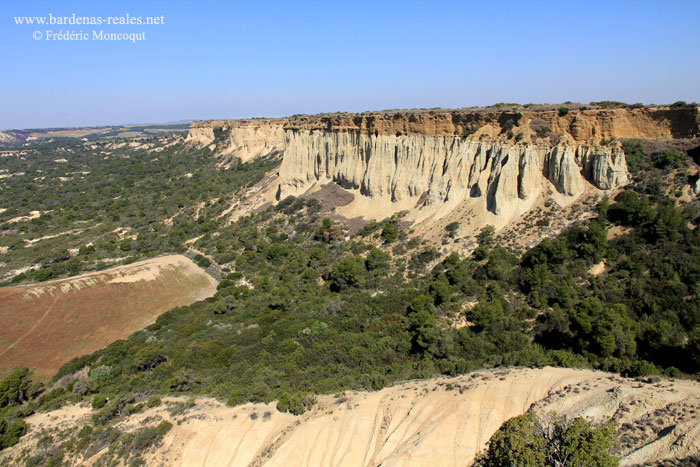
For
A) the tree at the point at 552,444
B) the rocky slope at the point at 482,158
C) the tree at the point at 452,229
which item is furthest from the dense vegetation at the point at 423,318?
the tree at the point at 552,444

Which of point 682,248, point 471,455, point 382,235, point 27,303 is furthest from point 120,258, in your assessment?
point 682,248

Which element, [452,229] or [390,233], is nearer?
[452,229]

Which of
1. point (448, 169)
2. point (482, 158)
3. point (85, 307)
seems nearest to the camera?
point (482, 158)

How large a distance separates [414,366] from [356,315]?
21.8 feet

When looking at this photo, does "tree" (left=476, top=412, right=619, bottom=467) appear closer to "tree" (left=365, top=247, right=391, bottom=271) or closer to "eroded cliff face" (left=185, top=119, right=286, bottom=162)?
"tree" (left=365, top=247, right=391, bottom=271)

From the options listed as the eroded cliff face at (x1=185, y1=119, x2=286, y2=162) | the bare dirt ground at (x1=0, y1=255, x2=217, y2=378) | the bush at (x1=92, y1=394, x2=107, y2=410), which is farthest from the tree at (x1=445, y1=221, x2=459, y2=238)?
the eroded cliff face at (x1=185, y1=119, x2=286, y2=162)

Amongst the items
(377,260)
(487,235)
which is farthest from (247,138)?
(487,235)

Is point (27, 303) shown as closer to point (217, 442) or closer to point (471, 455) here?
point (217, 442)

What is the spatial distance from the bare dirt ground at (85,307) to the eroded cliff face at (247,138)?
42.3m

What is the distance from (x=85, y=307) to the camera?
32625 mm

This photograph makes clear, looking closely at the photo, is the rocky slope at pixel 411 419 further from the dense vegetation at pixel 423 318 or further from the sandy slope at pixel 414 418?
the dense vegetation at pixel 423 318

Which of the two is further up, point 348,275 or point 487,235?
point 487,235

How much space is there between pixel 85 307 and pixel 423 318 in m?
30.0

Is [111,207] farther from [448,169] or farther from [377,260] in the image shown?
[448,169]
